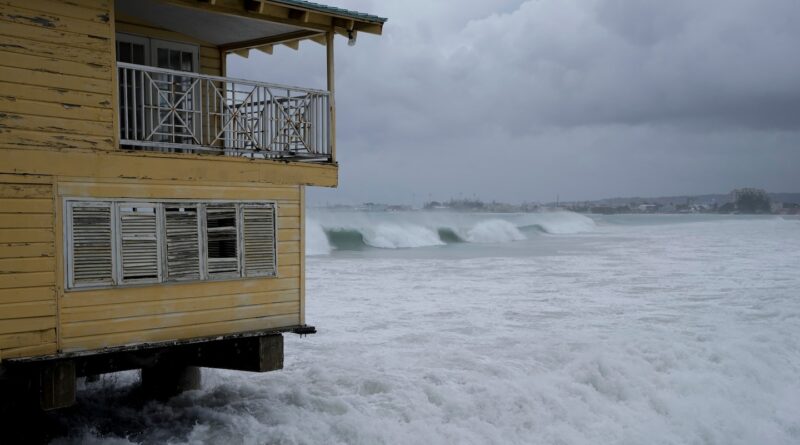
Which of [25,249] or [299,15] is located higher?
[299,15]

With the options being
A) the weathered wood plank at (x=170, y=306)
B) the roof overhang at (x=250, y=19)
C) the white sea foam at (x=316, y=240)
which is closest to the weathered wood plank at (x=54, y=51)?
the roof overhang at (x=250, y=19)

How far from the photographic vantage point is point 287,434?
1252cm

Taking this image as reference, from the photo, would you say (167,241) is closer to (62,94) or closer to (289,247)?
(289,247)

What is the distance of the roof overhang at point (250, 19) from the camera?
11859mm

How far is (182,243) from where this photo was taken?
11273 millimetres

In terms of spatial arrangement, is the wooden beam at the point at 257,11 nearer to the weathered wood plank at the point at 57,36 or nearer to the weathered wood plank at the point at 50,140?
the weathered wood plank at the point at 57,36

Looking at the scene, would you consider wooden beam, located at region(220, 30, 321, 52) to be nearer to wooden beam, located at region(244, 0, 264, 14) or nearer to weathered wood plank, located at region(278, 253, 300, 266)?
wooden beam, located at region(244, 0, 264, 14)

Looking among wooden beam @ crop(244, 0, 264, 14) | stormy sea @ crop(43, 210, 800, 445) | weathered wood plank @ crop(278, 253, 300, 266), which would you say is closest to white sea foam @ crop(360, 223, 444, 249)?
stormy sea @ crop(43, 210, 800, 445)

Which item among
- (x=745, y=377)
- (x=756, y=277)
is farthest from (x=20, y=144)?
(x=756, y=277)

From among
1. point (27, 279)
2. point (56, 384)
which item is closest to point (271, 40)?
point (27, 279)

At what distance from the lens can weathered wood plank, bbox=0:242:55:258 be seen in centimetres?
964

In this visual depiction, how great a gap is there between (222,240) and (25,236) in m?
2.88

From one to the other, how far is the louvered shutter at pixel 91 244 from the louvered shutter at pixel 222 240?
1.54m

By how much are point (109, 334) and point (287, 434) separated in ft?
11.4
